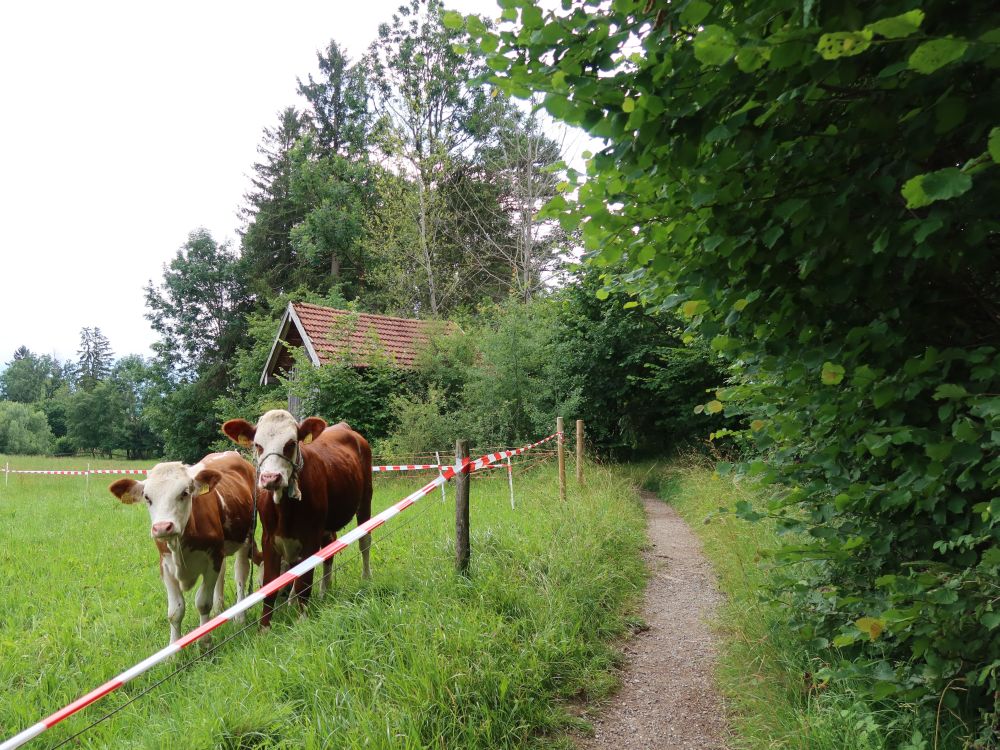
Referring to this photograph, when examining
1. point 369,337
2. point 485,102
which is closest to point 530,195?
point 485,102

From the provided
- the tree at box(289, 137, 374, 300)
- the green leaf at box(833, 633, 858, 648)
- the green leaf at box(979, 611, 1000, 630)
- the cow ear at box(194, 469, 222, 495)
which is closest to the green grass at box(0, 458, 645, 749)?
the cow ear at box(194, 469, 222, 495)

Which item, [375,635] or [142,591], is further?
[142,591]

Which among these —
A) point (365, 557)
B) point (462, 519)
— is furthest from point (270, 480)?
point (365, 557)

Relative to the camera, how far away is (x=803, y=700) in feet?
10.4

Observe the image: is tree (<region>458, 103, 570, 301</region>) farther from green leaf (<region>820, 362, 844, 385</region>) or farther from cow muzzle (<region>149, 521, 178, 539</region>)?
green leaf (<region>820, 362, 844, 385</region>)

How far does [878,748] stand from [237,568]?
16.9 ft

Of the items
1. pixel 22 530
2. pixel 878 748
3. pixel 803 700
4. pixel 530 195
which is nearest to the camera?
pixel 878 748

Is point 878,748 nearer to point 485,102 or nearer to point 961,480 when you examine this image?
point 961,480

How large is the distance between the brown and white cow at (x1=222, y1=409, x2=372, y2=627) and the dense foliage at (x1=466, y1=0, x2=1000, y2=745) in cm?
305

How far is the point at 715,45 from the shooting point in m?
1.51

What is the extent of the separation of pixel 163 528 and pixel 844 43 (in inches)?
173

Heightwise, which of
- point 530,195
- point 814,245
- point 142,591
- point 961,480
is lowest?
point 142,591

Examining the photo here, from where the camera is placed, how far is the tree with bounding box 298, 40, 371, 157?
33.8 metres

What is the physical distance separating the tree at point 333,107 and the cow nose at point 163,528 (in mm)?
33131
